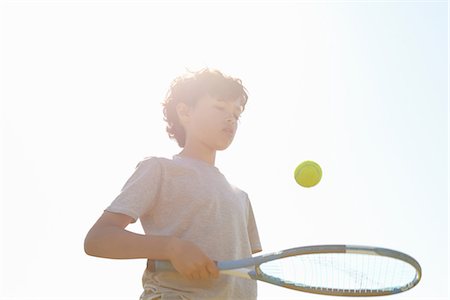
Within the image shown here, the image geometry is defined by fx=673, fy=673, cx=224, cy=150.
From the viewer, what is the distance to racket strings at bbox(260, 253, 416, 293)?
3.34m

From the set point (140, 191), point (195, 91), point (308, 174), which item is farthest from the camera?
point (308, 174)

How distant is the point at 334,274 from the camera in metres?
3.38

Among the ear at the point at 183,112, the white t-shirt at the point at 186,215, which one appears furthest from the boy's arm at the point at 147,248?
the ear at the point at 183,112

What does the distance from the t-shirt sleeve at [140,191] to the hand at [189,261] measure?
32 centimetres

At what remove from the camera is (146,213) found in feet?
10.9

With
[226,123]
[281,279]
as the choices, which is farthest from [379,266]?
[226,123]

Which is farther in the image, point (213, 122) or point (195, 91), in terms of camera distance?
point (195, 91)

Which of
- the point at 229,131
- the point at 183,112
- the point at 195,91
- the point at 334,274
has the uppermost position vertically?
the point at 195,91

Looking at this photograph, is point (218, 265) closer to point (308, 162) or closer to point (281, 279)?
point (281, 279)

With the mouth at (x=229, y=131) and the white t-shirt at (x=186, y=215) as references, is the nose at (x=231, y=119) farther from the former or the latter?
the white t-shirt at (x=186, y=215)

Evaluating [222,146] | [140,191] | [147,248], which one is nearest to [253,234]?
[222,146]

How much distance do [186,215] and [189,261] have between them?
0.41 m

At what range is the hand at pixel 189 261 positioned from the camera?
115 inches

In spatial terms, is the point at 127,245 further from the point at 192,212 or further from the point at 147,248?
the point at 192,212
